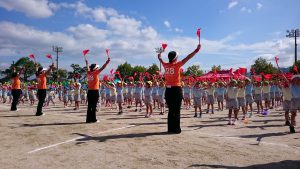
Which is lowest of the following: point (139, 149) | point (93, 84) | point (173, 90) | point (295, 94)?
point (139, 149)

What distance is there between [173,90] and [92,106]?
3797mm

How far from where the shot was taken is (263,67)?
6347cm

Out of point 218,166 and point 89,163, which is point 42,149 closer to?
point 89,163

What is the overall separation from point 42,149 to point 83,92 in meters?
20.1

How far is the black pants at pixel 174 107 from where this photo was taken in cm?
863

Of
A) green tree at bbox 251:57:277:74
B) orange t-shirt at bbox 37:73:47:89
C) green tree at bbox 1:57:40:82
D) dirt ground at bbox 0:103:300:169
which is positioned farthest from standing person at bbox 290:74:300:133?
green tree at bbox 1:57:40:82

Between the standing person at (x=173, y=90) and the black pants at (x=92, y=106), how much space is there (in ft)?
11.4

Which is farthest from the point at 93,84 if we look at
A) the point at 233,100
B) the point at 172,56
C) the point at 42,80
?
the point at 233,100

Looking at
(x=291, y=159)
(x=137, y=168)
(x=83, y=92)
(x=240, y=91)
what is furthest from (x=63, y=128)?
(x=83, y=92)

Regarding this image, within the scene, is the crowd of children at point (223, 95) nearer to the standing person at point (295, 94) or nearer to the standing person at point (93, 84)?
the standing person at point (295, 94)

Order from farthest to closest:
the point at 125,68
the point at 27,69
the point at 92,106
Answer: the point at 125,68, the point at 27,69, the point at 92,106

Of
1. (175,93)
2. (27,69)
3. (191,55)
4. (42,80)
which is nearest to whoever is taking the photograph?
(191,55)

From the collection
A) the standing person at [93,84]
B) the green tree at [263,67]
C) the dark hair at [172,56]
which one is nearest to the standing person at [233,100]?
the dark hair at [172,56]

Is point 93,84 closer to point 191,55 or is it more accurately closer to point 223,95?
point 191,55
